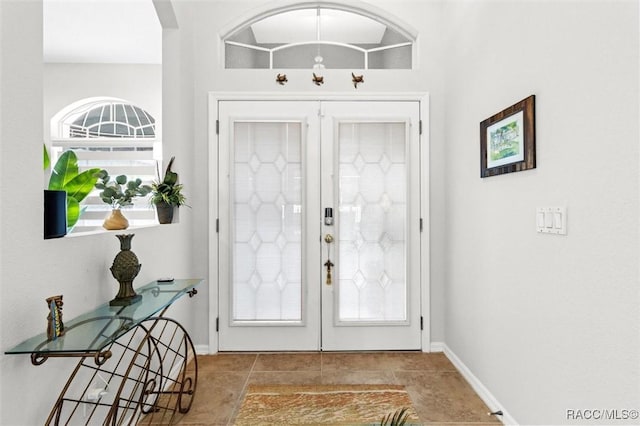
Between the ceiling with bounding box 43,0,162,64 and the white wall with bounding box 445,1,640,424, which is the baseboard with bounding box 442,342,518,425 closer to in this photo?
the white wall with bounding box 445,1,640,424

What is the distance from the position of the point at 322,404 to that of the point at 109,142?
420cm

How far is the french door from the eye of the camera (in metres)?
3.32

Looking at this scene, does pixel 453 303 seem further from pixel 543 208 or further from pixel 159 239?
pixel 159 239

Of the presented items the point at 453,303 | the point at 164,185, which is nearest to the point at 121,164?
the point at 164,185

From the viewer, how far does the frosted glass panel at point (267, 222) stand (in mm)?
3334

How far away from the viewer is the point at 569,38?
1637 mm

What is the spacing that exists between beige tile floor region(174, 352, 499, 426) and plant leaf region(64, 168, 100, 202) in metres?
1.59

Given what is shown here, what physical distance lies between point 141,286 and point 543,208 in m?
2.28

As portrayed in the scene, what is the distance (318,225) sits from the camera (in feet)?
10.9

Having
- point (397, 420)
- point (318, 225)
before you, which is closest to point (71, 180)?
point (318, 225)

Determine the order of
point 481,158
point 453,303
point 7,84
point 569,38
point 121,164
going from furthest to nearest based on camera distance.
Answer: point 121,164 < point 453,303 < point 481,158 < point 569,38 < point 7,84

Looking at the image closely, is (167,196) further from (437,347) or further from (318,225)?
(437,347)

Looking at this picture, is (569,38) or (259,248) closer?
(569,38)

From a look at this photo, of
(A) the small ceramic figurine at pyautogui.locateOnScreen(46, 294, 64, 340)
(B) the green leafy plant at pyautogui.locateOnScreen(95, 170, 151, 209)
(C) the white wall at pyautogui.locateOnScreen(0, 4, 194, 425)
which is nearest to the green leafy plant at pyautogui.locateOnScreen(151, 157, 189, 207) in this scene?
(B) the green leafy plant at pyautogui.locateOnScreen(95, 170, 151, 209)
